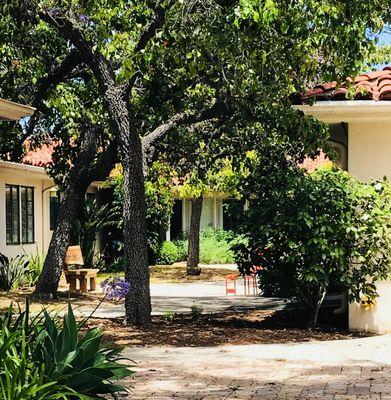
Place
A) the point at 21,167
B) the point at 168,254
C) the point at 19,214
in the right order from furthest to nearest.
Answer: the point at 168,254, the point at 19,214, the point at 21,167

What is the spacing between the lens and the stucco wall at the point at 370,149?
35.6 ft

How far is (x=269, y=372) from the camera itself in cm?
768

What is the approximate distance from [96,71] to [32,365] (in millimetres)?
6699

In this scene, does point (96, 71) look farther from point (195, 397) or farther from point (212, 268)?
point (212, 268)

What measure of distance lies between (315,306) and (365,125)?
2648 mm

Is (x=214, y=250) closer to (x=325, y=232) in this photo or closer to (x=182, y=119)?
(x=182, y=119)

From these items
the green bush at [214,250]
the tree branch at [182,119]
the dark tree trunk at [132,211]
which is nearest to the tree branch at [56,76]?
the tree branch at [182,119]

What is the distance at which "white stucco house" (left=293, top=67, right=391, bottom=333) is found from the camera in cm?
1024

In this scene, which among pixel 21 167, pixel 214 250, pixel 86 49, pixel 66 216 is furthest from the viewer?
pixel 214 250

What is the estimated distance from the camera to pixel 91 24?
1268 cm

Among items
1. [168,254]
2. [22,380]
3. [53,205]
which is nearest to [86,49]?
[22,380]

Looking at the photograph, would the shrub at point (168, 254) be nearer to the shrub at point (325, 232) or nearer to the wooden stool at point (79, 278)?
the wooden stool at point (79, 278)

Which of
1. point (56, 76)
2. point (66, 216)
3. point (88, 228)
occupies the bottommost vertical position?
point (88, 228)

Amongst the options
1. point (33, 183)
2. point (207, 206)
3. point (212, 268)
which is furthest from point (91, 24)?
point (207, 206)
